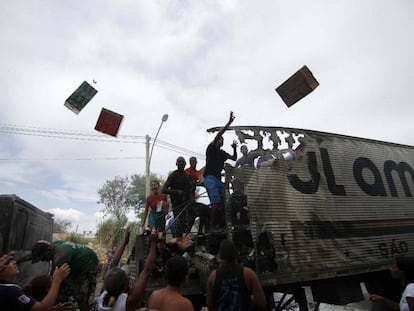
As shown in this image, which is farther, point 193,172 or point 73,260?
point 193,172

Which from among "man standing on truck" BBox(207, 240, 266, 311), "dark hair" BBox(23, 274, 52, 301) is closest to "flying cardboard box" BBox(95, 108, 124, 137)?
"dark hair" BBox(23, 274, 52, 301)

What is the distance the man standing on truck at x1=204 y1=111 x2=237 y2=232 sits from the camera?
15.5 feet

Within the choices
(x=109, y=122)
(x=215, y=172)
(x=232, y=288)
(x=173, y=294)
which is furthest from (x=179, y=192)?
(x=109, y=122)

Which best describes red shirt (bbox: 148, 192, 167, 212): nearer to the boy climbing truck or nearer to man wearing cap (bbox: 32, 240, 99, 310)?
the boy climbing truck

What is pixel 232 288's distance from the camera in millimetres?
2752

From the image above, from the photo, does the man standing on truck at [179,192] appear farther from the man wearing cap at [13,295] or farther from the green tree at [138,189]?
the green tree at [138,189]

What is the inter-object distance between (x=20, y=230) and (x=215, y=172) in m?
3.65

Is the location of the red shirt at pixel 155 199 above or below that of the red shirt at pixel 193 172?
below

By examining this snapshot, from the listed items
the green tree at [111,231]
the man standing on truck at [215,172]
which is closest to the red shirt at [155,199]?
the man standing on truck at [215,172]

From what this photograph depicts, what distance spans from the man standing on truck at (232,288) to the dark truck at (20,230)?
2.53 meters

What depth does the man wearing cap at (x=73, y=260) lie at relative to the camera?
3033 mm

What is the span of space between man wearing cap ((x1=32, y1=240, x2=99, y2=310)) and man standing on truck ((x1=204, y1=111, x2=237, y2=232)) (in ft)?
6.46

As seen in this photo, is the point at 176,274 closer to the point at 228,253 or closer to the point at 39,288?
the point at 228,253

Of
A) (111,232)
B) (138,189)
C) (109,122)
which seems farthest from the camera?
(138,189)
